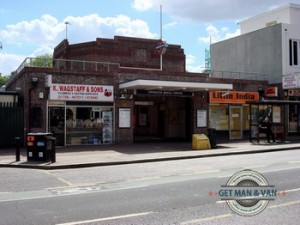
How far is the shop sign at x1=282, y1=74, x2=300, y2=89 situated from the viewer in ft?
89.8

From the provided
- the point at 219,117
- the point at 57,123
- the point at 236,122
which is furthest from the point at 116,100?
the point at 236,122

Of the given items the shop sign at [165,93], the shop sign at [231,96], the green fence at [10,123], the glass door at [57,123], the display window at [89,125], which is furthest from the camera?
the shop sign at [231,96]

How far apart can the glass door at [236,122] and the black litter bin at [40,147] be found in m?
15.0

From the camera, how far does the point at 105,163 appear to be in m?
15.3

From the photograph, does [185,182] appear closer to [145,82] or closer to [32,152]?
[32,152]

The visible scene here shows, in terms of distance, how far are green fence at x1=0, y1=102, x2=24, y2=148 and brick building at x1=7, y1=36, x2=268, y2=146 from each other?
0.32 meters

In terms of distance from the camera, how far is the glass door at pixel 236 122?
27.4m

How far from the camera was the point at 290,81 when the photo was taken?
2780 centimetres

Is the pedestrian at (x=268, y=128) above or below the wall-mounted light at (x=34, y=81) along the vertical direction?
below

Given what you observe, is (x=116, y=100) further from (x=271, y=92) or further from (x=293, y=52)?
(x=293, y=52)

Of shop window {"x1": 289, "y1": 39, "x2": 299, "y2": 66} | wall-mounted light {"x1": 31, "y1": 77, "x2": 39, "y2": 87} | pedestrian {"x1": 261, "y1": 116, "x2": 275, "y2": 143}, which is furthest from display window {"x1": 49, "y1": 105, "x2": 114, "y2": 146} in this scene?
shop window {"x1": 289, "y1": 39, "x2": 299, "y2": 66}

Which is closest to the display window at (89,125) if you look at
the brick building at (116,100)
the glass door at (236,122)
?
the brick building at (116,100)

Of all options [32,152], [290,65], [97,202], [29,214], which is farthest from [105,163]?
[290,65]

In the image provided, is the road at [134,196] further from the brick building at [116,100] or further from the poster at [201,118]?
the poster at [201,118]
